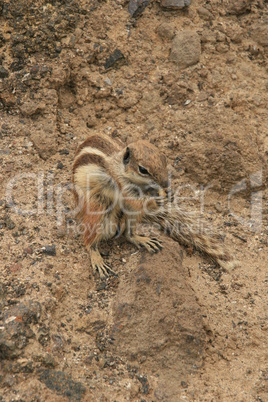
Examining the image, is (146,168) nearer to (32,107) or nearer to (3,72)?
(32,107)

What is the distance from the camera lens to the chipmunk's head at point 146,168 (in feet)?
13.8

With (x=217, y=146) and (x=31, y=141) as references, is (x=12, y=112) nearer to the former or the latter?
(x=31, y=141)

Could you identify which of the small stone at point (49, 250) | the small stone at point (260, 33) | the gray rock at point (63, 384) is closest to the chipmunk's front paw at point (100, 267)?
the small stone at point (49, 250)

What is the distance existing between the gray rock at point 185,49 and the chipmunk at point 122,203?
126cm

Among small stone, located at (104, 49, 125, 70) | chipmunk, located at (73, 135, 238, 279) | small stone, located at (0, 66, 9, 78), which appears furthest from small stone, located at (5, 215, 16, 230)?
small stone, located at (104, 49, 125, 70)

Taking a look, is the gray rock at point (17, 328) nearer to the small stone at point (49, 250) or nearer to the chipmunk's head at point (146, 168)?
the small stone at point (49, 250)

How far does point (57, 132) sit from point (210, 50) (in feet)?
5.93

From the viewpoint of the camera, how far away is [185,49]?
5.60 meters

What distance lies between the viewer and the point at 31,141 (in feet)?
17.5

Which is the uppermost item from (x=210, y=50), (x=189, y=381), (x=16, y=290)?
(x=210, y=50)

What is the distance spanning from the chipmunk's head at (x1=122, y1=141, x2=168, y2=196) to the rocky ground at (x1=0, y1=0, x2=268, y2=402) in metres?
0.57

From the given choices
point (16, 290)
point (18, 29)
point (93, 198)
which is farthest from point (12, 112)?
point (16, 290)

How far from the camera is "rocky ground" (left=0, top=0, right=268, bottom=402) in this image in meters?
3.99

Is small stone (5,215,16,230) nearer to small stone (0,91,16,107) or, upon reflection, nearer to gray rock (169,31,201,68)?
small stone (0,91,16,107)
